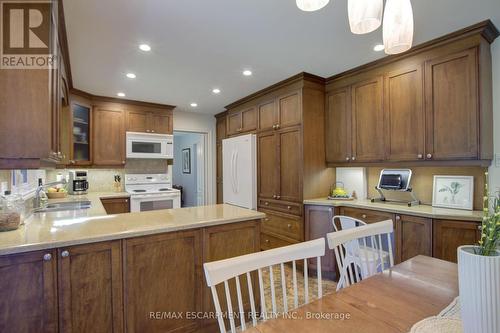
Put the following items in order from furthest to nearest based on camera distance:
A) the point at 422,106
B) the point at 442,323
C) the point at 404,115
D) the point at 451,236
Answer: the point at 404,115 < the point at 422,106 < the point at 451,236 < the point at 442,323

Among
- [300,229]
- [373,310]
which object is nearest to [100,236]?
[373,310]

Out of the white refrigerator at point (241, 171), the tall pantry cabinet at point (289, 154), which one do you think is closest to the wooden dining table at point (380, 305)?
the tall pantry cabinet at point (289, 154)

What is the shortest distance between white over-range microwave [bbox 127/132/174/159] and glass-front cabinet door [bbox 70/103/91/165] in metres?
0.58

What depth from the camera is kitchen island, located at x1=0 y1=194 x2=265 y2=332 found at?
1.29 metres

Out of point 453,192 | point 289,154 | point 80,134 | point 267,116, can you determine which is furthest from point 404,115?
point 80,134

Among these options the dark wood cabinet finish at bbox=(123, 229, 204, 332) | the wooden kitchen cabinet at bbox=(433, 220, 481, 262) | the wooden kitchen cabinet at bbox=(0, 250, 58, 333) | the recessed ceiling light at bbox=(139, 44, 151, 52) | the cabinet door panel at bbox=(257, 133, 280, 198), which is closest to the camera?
the wooden kitchen cabinet at bbox=(0, 250, 58, 333)

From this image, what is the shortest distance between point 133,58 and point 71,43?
513mm

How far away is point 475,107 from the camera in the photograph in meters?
2.07

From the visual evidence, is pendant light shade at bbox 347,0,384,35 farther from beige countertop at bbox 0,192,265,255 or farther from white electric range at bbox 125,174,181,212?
white electric range at bbox 125,174,181,212

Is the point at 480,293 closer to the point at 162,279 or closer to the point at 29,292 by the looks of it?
the point at 162,279

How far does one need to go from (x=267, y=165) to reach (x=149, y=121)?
230 cm

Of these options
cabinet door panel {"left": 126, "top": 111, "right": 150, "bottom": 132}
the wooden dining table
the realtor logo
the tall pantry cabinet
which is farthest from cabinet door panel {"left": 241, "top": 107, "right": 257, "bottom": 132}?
the wooden dining table

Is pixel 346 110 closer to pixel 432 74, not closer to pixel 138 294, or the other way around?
pixel 432 74

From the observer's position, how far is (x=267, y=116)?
3557mm
